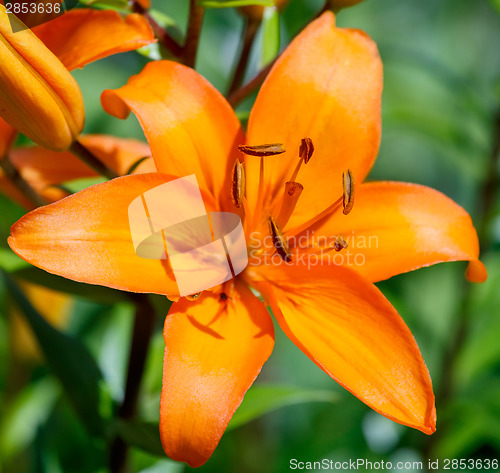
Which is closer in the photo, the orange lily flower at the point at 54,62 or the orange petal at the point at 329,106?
the orange lily flower at the point at 54,62

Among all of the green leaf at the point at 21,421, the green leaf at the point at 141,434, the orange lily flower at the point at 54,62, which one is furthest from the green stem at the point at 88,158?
the green leaf at the point at 21,421

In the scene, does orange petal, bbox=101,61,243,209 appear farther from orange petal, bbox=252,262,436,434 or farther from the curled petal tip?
the curled petal tip

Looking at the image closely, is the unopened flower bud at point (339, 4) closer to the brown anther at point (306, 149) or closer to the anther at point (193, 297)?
the brown anther at point (306, 149)

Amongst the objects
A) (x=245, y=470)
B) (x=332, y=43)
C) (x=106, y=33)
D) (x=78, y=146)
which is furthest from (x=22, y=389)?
(x=332, y=43)

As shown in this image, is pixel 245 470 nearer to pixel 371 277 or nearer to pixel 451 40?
pixel 371 277

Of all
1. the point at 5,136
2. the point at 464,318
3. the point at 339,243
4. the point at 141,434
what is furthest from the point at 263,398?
the point at 464,318

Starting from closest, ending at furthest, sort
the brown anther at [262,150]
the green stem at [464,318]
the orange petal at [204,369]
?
the orange petal at [204,369]
the brown anther at [262,150]
the green stem at [464,318]

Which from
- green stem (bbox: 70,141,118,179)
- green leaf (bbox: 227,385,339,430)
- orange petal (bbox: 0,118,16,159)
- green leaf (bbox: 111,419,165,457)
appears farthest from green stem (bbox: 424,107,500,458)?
orange petal (bbox: 0,118,16,159)
